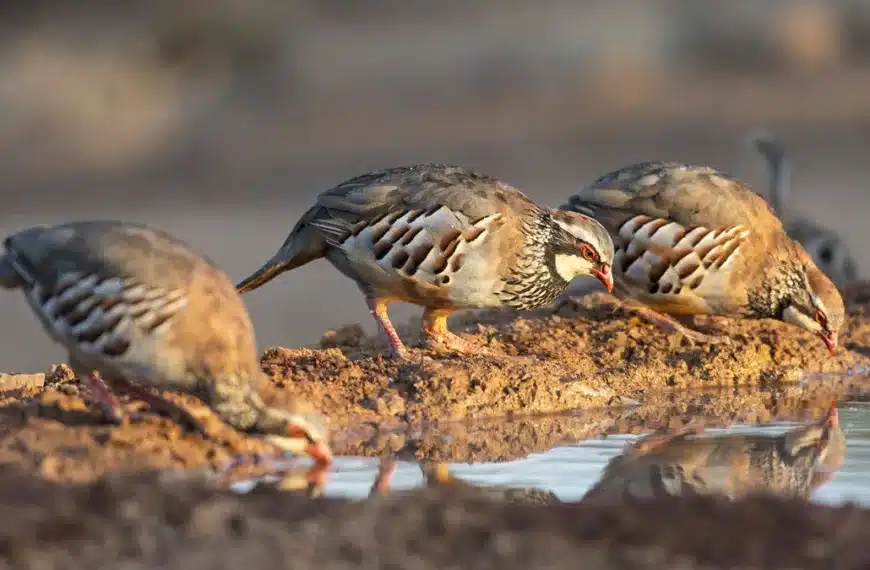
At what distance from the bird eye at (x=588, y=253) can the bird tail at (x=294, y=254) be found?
1.63 m

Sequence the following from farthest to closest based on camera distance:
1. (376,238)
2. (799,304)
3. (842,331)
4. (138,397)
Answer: (842,331)
(799,304)
(376,238)
(138,397)

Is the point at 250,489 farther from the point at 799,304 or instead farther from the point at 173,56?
the point at 173,56

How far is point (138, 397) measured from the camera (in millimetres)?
8883

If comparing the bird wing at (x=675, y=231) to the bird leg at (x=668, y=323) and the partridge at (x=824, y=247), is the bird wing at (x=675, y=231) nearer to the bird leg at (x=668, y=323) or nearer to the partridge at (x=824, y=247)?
the bird leg at (x=668, y=323)

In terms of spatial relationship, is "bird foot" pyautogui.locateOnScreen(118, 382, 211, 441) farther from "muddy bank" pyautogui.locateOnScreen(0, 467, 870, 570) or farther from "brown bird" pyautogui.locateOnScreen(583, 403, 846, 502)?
"brown bird" pyautogui.locateOnScreen(583, 403, 846, 502)

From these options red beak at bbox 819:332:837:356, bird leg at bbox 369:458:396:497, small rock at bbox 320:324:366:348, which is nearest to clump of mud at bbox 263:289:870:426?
small rock at bbox 320:324:366:348

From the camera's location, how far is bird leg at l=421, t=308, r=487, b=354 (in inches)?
437

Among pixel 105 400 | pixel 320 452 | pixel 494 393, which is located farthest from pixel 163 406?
pixel 494 393

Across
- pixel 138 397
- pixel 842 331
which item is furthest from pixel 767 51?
pixel 138 397

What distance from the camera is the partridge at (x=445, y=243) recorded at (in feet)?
34.8

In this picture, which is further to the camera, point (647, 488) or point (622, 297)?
point (622, 297)

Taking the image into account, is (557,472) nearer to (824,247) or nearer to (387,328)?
(387,328)

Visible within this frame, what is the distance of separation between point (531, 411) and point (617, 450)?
3.32 ft

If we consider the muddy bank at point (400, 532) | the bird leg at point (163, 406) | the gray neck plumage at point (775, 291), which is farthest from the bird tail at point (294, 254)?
the muddy bank at point (400, 532)
